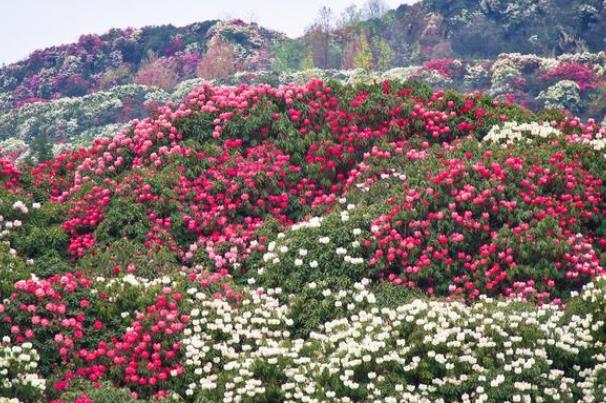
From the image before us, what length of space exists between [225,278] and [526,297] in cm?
515

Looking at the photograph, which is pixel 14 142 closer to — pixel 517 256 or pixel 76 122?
pixel 76 122

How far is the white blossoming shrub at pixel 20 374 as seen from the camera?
11707 millimetres

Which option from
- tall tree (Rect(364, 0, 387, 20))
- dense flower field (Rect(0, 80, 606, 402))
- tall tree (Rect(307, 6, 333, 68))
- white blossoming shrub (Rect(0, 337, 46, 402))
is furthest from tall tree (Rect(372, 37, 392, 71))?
tall tree (Rect(364, 0, 387, 20))

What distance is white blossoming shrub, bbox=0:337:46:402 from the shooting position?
11.7m

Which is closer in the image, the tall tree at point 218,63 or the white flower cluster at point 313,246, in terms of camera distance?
the white flower cluster at point 313,246

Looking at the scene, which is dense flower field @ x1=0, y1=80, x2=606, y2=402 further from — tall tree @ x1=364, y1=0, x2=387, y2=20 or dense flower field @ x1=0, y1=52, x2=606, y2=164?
tall tree @ x1=364, y1=0, x2=387, y2=20

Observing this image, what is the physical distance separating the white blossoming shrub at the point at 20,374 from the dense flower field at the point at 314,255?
33 mm

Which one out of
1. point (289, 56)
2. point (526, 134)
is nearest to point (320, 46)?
point (289, 56)

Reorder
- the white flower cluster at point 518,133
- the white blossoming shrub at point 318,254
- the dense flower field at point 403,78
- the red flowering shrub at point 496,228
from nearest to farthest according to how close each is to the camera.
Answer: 1. the red flowering shrub at point 496,228
2. the white blossoming shrub at point 318,254
3. the white flower cluster at point 518,133
4. the dense flower field at point 403,78

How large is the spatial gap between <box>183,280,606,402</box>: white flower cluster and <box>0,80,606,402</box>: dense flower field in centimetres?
3

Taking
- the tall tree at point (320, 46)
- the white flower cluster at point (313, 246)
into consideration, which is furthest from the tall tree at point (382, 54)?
the white flower cluster at point (313, 246)

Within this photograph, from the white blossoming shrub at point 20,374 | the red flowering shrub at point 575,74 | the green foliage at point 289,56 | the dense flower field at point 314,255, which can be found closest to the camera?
the white blossoming shrub at point 20,374

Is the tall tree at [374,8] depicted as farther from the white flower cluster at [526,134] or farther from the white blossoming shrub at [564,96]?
the white flower cluster at [526,134]

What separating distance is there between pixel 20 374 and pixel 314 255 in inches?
216
